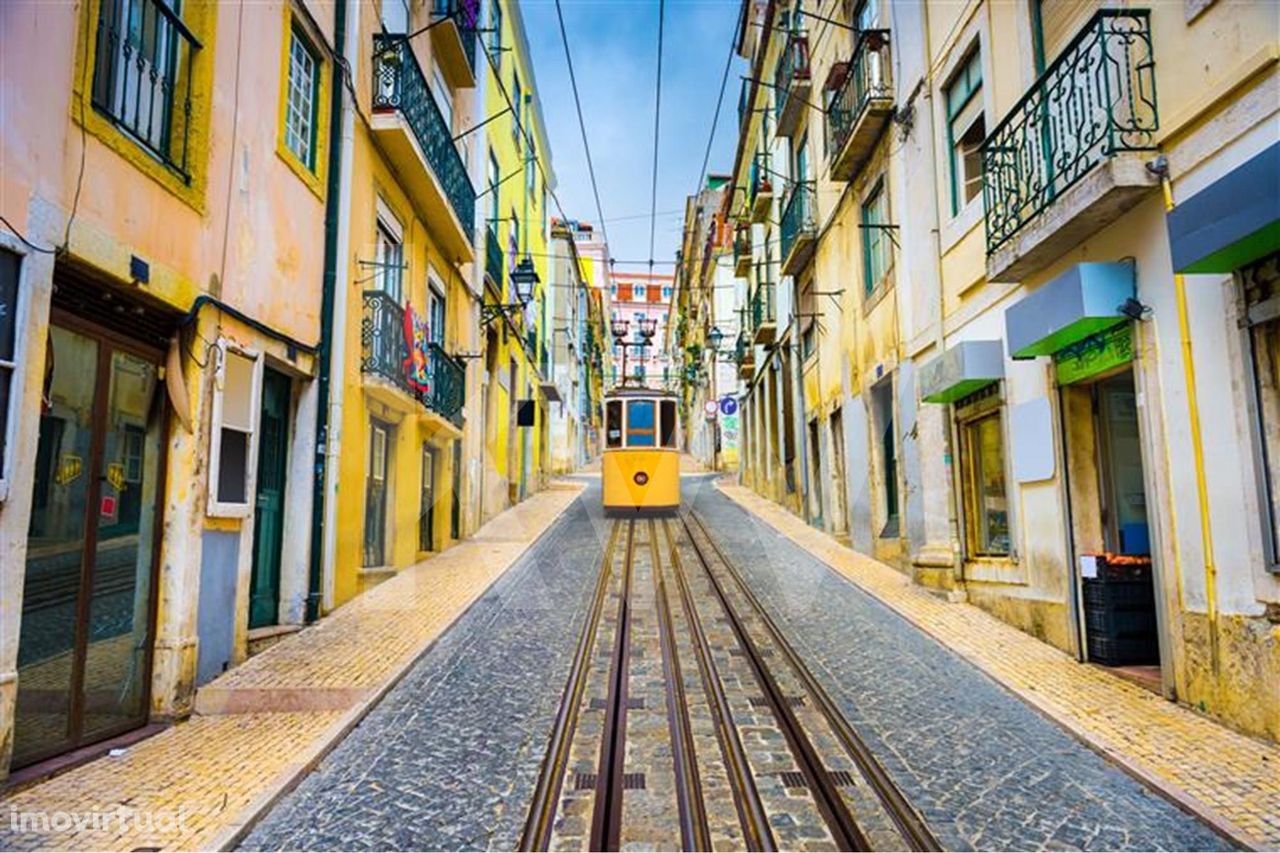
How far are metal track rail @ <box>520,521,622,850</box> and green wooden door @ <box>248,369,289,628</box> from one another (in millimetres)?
2949

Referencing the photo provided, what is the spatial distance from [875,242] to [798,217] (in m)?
4.36

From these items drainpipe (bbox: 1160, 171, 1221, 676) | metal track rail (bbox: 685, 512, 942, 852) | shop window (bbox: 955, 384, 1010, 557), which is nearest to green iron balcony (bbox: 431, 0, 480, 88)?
shop window (bbox: 955, 384, 1010, 557)

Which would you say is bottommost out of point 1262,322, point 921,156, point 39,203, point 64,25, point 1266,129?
point 1262,322

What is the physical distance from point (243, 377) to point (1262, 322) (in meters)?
6.97

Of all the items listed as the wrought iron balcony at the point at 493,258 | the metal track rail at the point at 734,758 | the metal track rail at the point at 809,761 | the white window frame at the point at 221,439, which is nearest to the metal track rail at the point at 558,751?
the metal track rail at the point at 734,758

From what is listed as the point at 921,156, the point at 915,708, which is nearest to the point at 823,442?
the point at 921,156

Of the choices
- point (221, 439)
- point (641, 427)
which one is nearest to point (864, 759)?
point (221, 439)

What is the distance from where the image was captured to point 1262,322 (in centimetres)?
421

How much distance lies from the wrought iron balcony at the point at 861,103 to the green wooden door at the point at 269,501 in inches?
327

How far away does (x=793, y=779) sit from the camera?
156 inches

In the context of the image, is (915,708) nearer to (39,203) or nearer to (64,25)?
(39,203)

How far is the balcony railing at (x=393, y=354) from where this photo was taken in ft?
28.2

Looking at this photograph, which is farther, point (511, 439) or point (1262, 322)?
point (511, 439)

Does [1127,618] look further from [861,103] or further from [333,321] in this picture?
[861,103]
